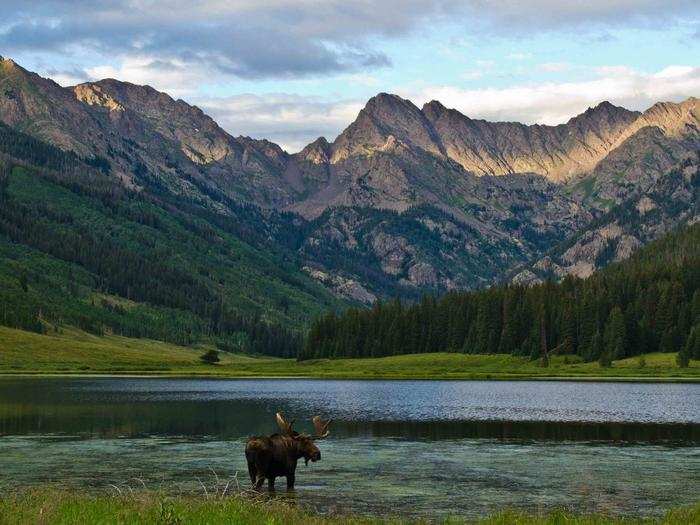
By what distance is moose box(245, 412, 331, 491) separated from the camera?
44.2 m

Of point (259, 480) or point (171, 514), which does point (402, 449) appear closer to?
point (259, 480)

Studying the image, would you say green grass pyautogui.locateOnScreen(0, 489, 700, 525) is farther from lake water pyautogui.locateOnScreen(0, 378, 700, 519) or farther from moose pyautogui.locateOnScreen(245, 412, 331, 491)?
moose pyautogui.locateOnScreen(245, 412, 331, 491)

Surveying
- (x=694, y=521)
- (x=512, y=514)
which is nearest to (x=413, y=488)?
(x=512, y=514)

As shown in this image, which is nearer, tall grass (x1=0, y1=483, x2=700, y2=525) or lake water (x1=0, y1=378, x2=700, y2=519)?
tall grass (x1=0, y1=483, x2=700, y2=525)

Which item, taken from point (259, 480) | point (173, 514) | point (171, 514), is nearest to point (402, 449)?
point (259, 480)

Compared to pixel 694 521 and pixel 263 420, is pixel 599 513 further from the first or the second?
pixel 263 420

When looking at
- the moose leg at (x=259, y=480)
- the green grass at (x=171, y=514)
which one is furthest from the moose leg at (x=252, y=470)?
the green grass at (x=171, y=514)

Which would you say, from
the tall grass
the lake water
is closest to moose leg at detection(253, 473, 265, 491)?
the lake water

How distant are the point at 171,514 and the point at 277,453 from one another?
1751 centimetres

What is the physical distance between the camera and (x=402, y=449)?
6500cm

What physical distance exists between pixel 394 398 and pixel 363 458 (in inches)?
2754

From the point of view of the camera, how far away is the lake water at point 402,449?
148ft

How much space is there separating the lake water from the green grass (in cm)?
374

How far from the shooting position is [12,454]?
194ft
